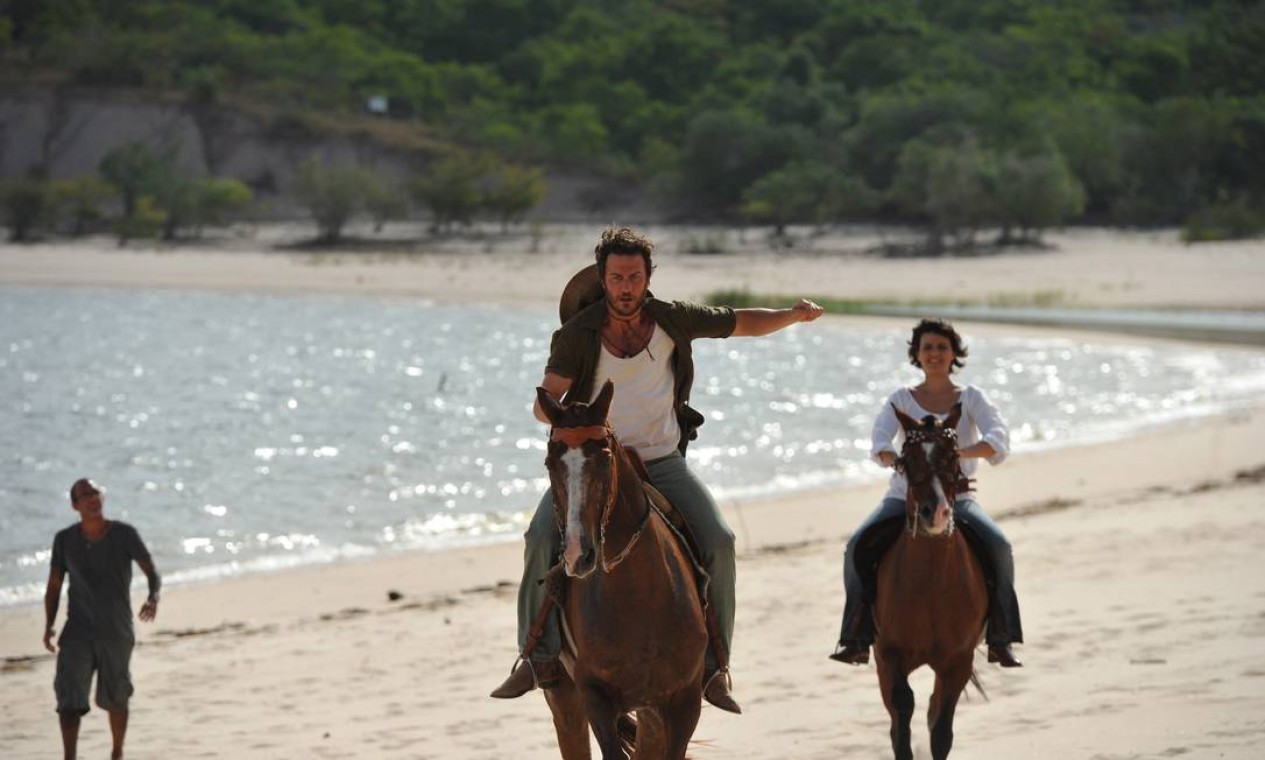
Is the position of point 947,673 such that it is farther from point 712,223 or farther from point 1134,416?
point 712,223

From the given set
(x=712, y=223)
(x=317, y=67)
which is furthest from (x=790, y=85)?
(x=317, y=67)

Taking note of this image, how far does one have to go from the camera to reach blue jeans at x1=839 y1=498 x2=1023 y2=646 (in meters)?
7.68

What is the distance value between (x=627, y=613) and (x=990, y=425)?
2.29 m

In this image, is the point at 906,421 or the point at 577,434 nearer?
the point at 577,434

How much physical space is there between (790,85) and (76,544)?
71.2 meters

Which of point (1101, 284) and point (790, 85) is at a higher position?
point (790, 85)

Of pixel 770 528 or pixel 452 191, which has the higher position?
pixel 452 191

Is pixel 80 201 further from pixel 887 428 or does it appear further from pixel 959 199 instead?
pixel 887 428

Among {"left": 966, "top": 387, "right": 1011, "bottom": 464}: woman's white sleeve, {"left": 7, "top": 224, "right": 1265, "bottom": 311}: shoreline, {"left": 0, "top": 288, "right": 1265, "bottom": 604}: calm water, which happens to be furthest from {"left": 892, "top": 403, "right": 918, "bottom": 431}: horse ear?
{"left": 7, "top": 224, "right": 1265, "bottom": 311}: shoreline

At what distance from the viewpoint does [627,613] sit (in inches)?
240

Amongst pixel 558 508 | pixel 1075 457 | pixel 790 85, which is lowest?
pixel 1075 457

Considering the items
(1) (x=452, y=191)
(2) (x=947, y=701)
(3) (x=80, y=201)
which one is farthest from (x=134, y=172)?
(2) (x=947, y=701)

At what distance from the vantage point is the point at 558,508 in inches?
221

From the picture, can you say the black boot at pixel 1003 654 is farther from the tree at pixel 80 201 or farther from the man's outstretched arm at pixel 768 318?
the tree at pixel 80 201
